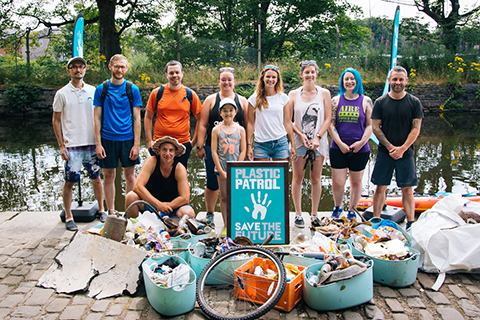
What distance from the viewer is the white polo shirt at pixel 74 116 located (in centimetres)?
438

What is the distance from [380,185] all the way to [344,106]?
1.00 m

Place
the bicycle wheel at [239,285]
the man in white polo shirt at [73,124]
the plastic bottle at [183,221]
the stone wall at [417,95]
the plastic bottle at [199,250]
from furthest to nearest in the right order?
the stone wall at [417,95], the man in white polo shirt at [73,124], the plastic bottle at [183,221], the plastic bottle at [199,250], the bicycle wheel at [239,285]

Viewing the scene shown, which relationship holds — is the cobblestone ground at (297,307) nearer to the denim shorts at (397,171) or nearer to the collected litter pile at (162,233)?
the collected litter pile at (162,233)

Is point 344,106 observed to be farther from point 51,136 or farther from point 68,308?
point 51,136

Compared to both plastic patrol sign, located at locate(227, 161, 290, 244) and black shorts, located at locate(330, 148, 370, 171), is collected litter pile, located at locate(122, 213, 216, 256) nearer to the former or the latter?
plastic patrol sign, located at locate(227, 161, 290, 244)

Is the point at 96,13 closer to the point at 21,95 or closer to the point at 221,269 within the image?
the point at 21,95

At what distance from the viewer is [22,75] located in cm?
1786

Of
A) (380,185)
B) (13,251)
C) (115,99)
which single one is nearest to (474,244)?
(380,185)

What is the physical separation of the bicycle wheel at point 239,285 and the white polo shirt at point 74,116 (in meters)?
2.39

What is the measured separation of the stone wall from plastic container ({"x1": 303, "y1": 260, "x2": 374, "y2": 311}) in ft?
46.1

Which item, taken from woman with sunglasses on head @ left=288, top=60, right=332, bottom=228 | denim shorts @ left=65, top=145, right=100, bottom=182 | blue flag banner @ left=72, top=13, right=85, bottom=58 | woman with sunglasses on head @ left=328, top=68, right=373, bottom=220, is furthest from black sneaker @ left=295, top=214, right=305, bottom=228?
blue flag banner @ left=72, top=13, right=85, bottom=58

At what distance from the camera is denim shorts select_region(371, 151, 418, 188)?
4.21m

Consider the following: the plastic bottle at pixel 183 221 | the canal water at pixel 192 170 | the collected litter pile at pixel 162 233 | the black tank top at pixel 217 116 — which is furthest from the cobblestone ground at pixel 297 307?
the canal water at pixel 192 170

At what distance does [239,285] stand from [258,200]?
98cm
